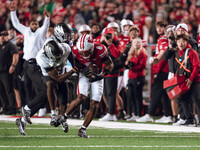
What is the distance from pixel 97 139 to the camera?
340 inches

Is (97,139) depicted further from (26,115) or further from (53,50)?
(53,50)

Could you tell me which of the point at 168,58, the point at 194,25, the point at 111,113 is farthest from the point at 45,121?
the point at 194,25

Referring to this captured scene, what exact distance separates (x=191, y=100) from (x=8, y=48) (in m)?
5.10

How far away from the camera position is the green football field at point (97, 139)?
25.3 ft

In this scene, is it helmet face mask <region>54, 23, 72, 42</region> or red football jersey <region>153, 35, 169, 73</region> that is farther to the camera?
red football jersey <region>153, 35, 169, 73</region>

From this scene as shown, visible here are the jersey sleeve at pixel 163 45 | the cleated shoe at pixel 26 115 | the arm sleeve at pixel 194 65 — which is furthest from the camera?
the jersey sleeve at pixel 163 45

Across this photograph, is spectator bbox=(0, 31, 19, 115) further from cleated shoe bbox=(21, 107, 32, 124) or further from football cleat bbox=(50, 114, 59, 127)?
cleated shoe bbox=(21, 107, 32, 124)

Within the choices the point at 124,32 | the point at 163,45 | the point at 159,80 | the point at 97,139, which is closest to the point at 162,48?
the point at 163,45

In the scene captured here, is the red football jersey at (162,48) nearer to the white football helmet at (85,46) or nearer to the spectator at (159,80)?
the spectator at (159,80)

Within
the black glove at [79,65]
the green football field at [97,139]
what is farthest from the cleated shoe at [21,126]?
the black glove at [79,65]

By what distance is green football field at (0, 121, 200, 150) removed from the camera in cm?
772

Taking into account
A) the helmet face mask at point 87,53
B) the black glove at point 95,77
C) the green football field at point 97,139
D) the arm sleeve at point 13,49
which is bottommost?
the green football field at point 97,139

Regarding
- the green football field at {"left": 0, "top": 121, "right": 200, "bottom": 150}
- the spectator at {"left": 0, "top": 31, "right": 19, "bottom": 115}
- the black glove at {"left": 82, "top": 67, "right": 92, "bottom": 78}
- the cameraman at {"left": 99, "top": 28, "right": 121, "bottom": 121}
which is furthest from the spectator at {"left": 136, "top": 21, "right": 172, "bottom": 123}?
the black glove at {"left": 82, "top": 67, "right": 92, "bottom": 78}

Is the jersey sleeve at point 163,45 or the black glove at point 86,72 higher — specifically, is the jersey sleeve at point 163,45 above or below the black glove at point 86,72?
above
